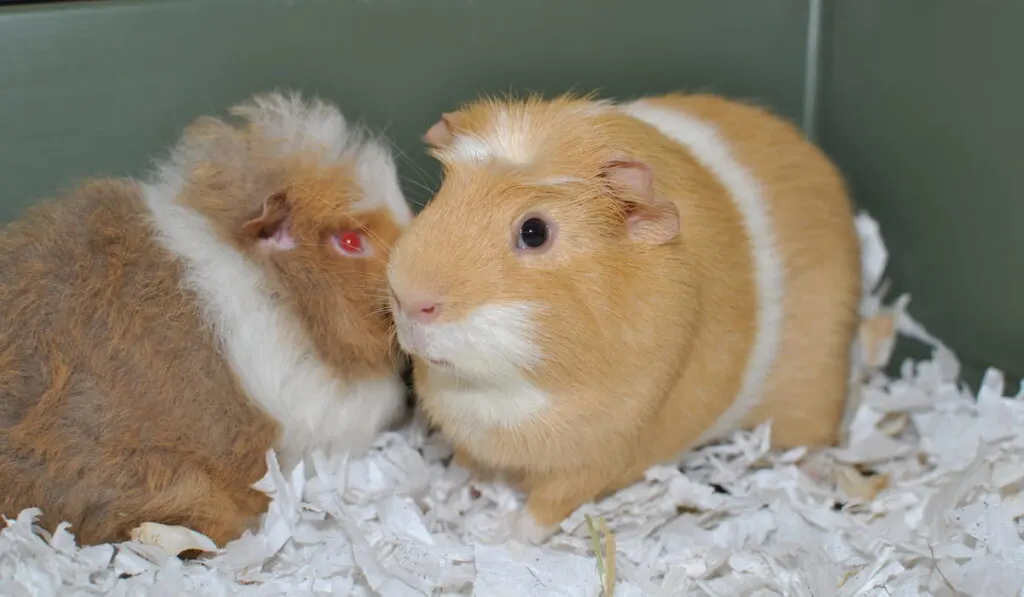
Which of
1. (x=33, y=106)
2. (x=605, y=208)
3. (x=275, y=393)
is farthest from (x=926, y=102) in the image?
(x=33, y=106)

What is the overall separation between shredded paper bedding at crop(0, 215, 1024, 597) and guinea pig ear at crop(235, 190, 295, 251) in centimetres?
47

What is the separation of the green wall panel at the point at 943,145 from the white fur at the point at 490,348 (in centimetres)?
135

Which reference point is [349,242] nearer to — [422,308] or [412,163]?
[412,163]

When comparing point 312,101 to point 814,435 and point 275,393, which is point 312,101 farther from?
point 814,435

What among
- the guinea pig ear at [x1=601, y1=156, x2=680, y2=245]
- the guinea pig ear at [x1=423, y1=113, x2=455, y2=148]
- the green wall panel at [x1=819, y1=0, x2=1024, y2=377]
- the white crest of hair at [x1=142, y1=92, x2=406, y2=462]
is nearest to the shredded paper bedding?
the white crest of hair at [x1=142, y1=92, x2=406, y2=462]

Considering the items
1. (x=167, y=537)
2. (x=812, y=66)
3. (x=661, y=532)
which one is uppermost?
(x=812, y=66)

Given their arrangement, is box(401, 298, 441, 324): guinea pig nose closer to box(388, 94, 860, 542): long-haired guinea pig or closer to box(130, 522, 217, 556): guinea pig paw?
box(388, 94, 860, 542): long-haired guinea pig

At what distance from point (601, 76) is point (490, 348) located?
4.09 ft

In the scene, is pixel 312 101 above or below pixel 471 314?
above

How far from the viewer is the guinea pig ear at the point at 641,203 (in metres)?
1.84

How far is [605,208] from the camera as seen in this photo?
6.15 feet

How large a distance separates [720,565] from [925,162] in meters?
1.24

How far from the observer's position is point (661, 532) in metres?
2.39

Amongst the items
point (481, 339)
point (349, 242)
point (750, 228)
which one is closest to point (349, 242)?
point (349, 242)
